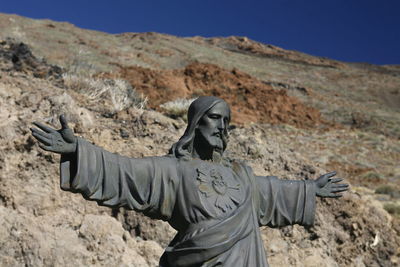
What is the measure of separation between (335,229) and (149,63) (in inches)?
976

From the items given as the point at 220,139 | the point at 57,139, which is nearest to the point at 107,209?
the point at 220,139

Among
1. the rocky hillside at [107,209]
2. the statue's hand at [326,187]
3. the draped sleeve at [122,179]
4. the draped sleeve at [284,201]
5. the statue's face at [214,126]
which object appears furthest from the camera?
the rocky hillside at [107,209]

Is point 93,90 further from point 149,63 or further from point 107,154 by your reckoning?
point 149,63

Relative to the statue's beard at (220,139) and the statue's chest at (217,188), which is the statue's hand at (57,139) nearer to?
the statue's chest at (217,188)

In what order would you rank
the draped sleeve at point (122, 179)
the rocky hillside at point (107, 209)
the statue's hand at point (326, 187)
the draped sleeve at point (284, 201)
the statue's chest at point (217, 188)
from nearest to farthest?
the draped sleeve at point (122, 179) < the statue's chest at point (217, 188) < the draped sleeve at point (284, 201) < the statue's hand at point (326, 187) < the rocky hillside at point (107, 209)

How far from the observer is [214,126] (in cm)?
412

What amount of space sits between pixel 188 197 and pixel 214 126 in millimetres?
597

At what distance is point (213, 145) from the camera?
13.4 ft

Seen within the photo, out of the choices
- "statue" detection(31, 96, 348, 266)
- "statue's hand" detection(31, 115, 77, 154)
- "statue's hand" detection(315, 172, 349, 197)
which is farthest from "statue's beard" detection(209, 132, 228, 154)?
"statue's hand" detection(31, 115, 77, 154)

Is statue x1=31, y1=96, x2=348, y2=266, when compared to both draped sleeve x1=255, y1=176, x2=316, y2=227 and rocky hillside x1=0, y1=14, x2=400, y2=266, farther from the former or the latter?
rocky hillside x1=0, y1=14, x2=400, y2=266

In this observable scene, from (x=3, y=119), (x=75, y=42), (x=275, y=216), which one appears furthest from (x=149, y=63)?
(x=275, y=216)

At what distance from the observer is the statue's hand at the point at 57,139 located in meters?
3.36

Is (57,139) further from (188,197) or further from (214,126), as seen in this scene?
(214,126)

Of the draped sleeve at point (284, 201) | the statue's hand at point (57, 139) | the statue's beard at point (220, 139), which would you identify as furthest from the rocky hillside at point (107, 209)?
the statue's hand at point (57, 139)
